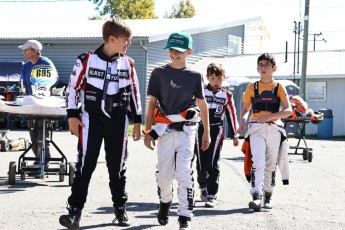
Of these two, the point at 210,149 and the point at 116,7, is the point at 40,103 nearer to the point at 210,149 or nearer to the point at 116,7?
the point at 210,149

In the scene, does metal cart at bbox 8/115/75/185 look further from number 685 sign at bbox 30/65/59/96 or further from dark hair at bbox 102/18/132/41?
dark hair at bbox 102/18/132/41

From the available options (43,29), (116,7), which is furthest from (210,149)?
(116,7)

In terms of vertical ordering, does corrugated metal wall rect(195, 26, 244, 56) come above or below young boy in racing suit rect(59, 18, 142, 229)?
above

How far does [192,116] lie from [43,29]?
35519 mm

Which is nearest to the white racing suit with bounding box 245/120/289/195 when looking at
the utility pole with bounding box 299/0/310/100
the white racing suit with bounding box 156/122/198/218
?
the white racing suit with bounding box 156/122/198/218

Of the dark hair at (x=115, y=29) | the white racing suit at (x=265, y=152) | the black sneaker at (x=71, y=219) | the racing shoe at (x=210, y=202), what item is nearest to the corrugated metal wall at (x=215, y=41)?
the white racing suit at (x=265, y=152)

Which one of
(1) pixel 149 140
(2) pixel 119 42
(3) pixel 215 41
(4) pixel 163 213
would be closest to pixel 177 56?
(2) pixel 119 42

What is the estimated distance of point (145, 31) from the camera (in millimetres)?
39438

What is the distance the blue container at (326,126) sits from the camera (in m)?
34.9

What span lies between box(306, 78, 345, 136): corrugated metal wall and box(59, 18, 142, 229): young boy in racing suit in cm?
3089

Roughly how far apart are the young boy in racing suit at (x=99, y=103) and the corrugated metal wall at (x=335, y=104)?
1216 inches

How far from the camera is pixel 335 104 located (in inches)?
1518

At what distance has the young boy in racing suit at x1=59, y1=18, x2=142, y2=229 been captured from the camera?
24.0 feet

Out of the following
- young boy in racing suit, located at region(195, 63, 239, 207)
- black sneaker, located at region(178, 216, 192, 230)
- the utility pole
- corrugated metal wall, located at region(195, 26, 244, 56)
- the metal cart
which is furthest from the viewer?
corrugated metal wall, located at region(195, 26, 244, 56)
